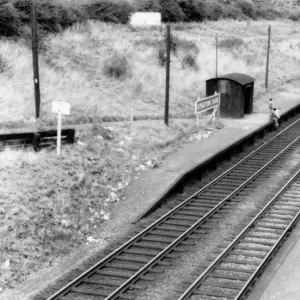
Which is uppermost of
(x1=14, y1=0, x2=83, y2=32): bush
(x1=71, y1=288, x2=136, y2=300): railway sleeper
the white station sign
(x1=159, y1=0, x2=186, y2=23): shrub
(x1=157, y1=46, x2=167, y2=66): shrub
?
(x1=159, y1=0, x2=186, y2=23): shrub

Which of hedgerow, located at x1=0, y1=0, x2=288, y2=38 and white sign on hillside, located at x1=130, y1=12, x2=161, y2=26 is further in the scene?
white sign on hillside, located at x1=130, y1=12, x2=161, y2=26

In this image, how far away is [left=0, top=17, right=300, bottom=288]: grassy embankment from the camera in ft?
41.5

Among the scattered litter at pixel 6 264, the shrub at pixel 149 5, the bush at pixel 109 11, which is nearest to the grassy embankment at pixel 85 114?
the scattered litter at pixel 6 264

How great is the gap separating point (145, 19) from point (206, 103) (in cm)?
2887

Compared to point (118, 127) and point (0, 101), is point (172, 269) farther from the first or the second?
point (0, 101)

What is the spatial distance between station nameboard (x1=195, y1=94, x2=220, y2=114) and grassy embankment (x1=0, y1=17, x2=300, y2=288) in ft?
2.88

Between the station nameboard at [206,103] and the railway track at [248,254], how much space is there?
8046mm

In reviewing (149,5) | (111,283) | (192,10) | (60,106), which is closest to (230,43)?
(149,5)

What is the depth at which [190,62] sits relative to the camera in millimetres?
36156

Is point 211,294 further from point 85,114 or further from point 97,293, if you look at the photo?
point 85,114

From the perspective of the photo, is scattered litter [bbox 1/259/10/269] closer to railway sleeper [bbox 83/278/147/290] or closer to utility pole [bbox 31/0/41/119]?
railway sleeper [bbox 83/278/147/290]

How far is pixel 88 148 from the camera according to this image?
17.5 m

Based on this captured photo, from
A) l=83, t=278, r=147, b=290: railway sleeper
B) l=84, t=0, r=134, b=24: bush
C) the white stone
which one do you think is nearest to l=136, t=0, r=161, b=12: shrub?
l=84, t=0, r=134, b=24: bush

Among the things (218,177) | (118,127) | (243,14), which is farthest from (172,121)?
(243,14)
